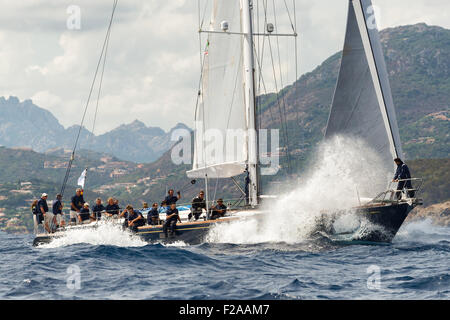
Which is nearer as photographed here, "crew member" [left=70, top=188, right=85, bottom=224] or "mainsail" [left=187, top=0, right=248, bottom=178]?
"mainsail" [left=187, top=0, right=248, bottom=178]

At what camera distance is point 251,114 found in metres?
24.7

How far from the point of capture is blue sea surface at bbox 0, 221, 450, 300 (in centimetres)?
1370

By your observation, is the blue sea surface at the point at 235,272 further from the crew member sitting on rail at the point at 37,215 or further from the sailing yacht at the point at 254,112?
the crew member sitting on rail at the point at 37,215

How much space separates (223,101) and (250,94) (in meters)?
1.40

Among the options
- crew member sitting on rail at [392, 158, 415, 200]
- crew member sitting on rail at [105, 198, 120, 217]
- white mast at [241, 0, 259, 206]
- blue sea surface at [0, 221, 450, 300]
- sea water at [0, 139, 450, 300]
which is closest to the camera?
blue sea surface at [0, 221, 450, 300]

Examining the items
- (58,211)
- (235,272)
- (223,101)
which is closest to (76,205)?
(58,211)

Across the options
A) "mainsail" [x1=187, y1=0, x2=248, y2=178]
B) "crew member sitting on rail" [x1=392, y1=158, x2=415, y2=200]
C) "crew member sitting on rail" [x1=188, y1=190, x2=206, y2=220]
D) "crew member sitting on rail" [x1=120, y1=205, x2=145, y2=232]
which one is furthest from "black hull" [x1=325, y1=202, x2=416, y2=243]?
"crew member sitting on rail" [x1=120, y1=205, x2=145, y2=232]

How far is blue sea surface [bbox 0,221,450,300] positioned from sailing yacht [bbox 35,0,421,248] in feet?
3.49

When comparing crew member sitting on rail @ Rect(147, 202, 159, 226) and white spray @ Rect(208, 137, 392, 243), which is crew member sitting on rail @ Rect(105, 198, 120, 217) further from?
white spray @ Rect(208, 137, 392, 243)

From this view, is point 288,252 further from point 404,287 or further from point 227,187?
point 227,187

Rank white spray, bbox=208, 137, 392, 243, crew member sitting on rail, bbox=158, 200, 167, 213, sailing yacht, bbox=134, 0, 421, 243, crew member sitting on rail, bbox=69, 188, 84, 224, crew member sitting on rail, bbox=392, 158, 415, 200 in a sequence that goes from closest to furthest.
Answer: crew member sitting on rail, bbox=392, 158, 415, 200 < sailing yacht, bbox=134, 0, 421, 243 < white spray, bbox=208, 137, 392, 243 < crew member sitting on rail, bbox=158, 200, 167, 213 < crew member sitting on rail, bbox=69, 188, 84, 224

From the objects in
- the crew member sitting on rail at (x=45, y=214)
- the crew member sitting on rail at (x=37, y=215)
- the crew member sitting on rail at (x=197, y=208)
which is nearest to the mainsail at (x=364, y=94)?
the crew member sitting on rail at (x=197, y=208)

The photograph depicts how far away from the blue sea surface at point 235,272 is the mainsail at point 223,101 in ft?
14.4
